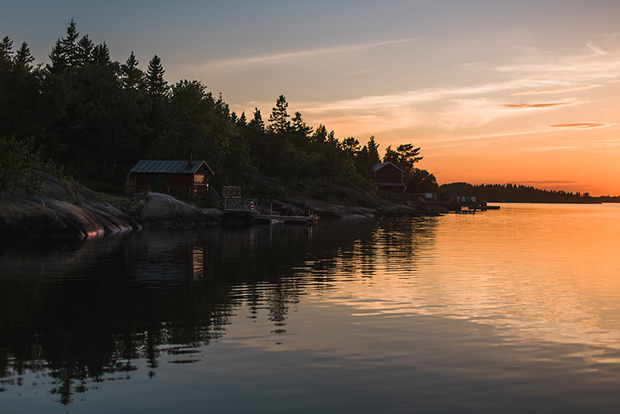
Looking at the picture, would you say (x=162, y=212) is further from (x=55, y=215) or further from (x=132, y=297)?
(x=132, y=297)

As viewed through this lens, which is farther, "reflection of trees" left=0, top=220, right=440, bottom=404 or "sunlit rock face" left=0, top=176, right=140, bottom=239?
"sunlit rock face" left=0, top=176, right=140, bottom=239

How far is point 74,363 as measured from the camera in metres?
9.91

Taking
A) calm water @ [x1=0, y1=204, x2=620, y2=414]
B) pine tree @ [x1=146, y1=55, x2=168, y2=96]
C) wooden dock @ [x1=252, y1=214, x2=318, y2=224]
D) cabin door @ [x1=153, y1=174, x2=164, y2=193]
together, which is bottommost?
Result: calm water @ [x1=0, y1=204, x2=620, y2=414]

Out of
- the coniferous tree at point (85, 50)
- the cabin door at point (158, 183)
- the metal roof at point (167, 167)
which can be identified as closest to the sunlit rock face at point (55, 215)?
the metal roof at point (167, 167)

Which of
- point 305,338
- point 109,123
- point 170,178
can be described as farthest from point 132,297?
point 109,123

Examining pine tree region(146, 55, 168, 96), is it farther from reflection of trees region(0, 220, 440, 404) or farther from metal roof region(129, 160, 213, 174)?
reflection of trees region(0, 220, 440, 404)

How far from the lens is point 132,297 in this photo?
650 inches

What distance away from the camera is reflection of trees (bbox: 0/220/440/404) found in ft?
33.7

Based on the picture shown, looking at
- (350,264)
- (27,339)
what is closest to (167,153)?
(350,264)

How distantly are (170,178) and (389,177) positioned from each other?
243ft

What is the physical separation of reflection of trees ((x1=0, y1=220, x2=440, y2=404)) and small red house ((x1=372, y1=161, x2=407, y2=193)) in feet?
324

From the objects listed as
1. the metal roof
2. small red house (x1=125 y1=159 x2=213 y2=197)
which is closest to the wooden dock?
small red house (x1=125 y1=159 x2=213 y2=197)

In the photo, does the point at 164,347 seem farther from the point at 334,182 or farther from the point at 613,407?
the point at 334,182

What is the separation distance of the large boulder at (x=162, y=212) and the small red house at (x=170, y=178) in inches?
416
